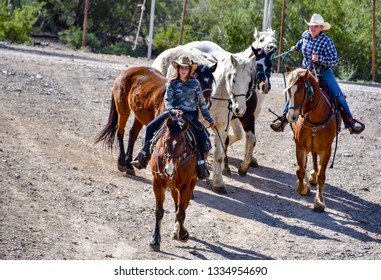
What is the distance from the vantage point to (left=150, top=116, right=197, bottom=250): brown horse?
11320 mm

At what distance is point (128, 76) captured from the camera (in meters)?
15.0

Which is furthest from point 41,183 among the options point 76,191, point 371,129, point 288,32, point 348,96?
point 288,32

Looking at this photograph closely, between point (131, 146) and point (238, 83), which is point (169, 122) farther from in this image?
point (131, 146)

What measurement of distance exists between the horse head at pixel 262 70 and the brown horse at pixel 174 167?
3238 millimetres

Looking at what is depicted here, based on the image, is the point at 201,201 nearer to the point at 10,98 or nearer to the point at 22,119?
the point at 22,119

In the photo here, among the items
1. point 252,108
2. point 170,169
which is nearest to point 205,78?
point 252,108

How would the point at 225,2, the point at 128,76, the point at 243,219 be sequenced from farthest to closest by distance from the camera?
the point at 225,2 → the point at 128,76 → the point at 243,219

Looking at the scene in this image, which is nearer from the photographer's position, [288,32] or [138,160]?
[138,160]

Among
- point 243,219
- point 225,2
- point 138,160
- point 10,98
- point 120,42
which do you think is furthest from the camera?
point 225,2

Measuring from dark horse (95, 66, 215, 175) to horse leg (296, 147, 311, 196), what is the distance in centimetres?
162

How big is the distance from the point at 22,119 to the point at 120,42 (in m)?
14.7

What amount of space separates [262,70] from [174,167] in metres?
4.03

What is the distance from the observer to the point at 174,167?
441 inches

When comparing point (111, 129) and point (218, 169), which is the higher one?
point (111, 129)
